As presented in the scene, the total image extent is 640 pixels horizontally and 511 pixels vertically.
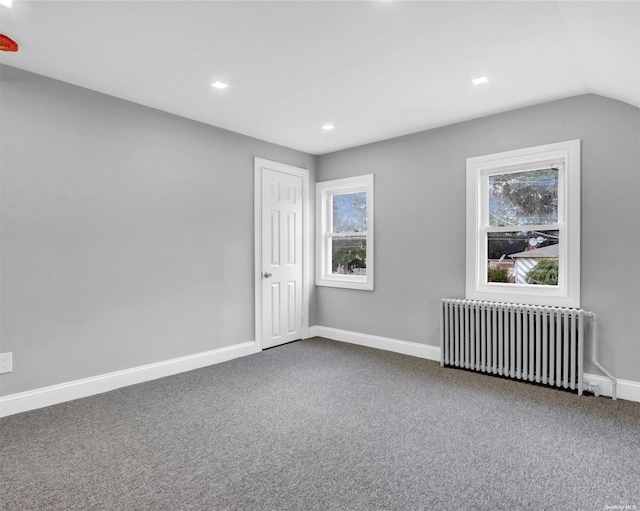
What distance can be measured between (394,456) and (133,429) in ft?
5.61

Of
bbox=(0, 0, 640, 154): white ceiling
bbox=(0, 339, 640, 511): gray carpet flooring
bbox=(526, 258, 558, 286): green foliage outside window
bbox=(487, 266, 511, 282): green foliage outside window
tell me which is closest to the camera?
bbox=(0, 339, 640, 511): gray carpet flooring

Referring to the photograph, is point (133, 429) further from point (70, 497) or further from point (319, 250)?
point (319, 250)

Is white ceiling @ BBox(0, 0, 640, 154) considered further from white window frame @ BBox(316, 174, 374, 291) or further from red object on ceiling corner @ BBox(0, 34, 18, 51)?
white window frame @ BBox(316, 174, 374, 291)

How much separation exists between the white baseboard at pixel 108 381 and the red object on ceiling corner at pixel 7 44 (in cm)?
238

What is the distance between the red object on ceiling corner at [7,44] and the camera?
7.64ft

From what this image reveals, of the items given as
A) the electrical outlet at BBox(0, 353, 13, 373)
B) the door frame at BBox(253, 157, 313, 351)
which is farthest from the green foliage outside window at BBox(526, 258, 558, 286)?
the electrical outlet at BBox(0, 353, 13, 373)

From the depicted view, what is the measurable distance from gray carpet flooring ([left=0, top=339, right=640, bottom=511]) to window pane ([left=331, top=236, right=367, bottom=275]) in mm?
1799

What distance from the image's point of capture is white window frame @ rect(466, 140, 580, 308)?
321 cm

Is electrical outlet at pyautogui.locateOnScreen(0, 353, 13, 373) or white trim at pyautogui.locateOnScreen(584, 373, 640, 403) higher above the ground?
electrical outlet at pyautogui.locateOnScreen(0, 353, 13, 373)

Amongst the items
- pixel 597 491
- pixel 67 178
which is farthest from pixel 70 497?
pixel 597 491

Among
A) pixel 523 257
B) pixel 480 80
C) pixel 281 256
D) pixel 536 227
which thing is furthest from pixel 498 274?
pixel 281 256

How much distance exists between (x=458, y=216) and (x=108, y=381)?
3.63m

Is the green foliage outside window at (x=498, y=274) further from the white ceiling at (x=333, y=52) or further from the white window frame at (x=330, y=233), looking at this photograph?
the white ceiling at (x=333, y=52)

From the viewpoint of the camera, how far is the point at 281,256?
474 cm
